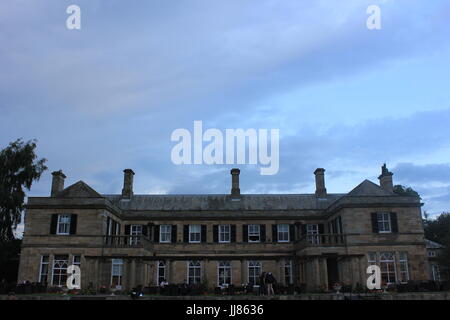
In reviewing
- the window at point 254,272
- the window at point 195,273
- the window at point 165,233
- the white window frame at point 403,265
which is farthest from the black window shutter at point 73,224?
the white window frame at point 403,265

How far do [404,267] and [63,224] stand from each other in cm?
2402

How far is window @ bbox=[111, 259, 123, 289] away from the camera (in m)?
31.2

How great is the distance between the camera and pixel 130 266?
95.3 feet

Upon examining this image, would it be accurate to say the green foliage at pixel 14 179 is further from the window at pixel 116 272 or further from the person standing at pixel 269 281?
the person standing at pixel 269 281

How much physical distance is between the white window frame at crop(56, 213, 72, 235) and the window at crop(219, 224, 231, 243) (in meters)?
11.9

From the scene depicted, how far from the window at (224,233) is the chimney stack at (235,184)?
12.0ft

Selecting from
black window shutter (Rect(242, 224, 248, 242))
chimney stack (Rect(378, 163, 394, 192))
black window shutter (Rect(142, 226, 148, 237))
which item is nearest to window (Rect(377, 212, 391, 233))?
chimney stack (Rect(378, 163, 394, 192))

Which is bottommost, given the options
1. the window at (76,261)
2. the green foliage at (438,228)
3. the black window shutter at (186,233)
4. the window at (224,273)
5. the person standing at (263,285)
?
the person standing at (263,285)

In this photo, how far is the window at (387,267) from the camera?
102 ft

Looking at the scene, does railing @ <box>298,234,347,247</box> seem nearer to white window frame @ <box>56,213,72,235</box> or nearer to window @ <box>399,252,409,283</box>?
window @ <box>399,252,409,283</box>

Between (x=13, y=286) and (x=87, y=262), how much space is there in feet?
17.1
